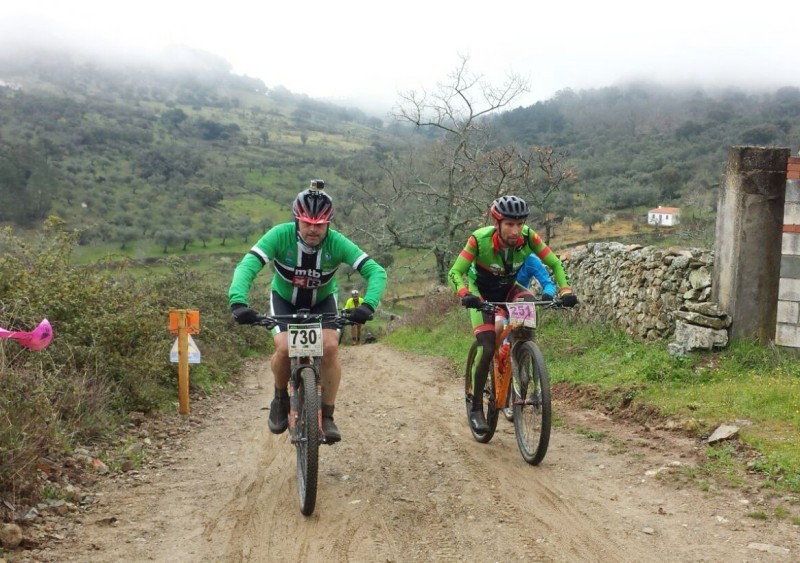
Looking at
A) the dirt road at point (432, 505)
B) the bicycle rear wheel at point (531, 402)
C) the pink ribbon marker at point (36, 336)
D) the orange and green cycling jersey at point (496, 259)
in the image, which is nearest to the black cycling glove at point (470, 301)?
the orange and green cycling jersey at point (496, 259)

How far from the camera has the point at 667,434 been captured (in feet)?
21.7

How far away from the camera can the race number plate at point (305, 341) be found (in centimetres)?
513

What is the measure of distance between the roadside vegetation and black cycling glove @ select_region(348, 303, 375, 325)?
9.64 feet

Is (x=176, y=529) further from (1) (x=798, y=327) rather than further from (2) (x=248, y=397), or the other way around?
(1) (x=798, y=327)

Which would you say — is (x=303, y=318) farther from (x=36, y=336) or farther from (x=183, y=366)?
(x=183, y=366)

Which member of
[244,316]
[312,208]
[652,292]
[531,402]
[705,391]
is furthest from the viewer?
[652,292]

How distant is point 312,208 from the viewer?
5418mm

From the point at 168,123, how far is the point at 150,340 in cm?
13233

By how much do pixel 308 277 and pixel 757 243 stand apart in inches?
231

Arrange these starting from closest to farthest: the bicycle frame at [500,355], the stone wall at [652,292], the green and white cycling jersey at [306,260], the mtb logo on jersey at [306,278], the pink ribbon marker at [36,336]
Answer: the pink ribbon marker at [36,336] → the green and white cycling jersey at [306,260] → the mtb logo on jersey at [306,278] → the bicycle frame at [500,355] → the stone wall at [652,292]

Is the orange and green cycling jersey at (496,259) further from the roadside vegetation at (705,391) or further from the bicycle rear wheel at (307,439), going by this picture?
the roadside vegetation at (705,391)

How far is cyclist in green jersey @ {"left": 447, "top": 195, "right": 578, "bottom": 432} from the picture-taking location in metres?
6.14

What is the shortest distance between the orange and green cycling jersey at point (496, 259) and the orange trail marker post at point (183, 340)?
12.9 feet

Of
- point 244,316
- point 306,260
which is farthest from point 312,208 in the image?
point 244,316
